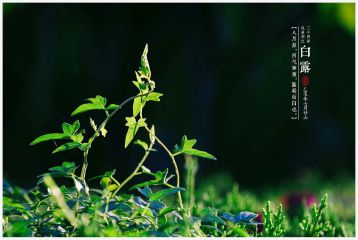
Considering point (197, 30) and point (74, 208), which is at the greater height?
point (197, 30)

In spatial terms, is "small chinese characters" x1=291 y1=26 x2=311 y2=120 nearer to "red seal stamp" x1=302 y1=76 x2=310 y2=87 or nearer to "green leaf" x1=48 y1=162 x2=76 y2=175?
"red seal stamp" x1=302 y1=76 x2=310 y2=87

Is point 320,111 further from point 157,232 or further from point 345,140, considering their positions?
point 157,232

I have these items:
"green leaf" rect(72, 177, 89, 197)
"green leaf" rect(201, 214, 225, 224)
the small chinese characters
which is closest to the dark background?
the small chinese characters

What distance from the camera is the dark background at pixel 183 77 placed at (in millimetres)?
4902

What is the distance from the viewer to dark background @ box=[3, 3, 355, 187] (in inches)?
193

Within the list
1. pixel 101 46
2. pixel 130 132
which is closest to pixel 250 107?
pixel 101 46

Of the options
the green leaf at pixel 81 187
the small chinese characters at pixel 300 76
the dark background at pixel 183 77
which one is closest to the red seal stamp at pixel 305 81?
the small chinese characters at pixel 300 76

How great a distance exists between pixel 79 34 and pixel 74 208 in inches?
164

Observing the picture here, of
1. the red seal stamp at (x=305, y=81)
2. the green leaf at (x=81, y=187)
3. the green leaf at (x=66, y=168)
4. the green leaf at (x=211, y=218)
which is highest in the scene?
the red seal stamp at (x=305, y=81)

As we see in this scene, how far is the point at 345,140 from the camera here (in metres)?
5.66

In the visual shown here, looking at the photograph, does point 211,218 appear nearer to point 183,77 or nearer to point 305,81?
point 305,81

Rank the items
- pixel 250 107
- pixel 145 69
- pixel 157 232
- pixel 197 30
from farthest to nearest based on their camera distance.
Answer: pixel 250 107 → pixel 197 30 → pixel 145 69 → pixel 157 232

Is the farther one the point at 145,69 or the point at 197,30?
the point at 197,30

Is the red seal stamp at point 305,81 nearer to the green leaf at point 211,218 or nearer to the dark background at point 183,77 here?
the green leaf at point 211,218
